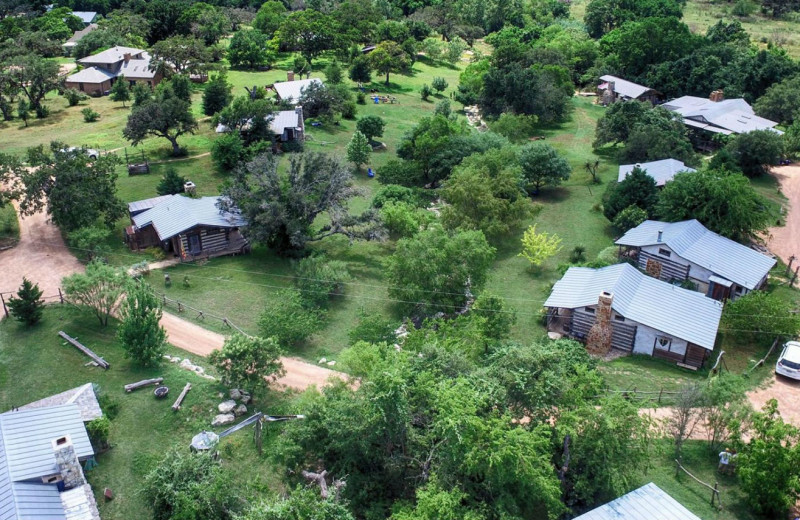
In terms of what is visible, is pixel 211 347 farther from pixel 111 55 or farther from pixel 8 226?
pixel 111 55

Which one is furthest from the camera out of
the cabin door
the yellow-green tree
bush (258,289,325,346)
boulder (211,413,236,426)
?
the yellow-green tree

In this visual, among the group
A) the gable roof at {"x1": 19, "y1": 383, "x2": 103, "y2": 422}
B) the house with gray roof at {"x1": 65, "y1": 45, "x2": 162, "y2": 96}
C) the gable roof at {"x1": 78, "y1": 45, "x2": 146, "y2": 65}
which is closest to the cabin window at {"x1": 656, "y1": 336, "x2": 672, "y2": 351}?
the gable roof at {"x1": 19, "y1": 383, "x2": 103, "y2": 422}

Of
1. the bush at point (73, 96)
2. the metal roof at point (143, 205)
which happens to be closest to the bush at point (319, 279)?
the metal roof at point (143, 205)

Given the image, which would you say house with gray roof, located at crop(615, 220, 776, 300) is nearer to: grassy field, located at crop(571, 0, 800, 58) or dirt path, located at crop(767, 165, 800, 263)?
dirt path, located at crop(767, 165, 800, 263)

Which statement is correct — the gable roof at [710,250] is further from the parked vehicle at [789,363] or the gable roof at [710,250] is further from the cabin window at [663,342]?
the cabin window at [663,342]

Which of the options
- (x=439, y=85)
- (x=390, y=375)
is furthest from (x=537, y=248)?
(x=439, y=85)

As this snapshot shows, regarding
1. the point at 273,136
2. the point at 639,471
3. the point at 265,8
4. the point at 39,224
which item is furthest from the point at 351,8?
the point at 639,471
